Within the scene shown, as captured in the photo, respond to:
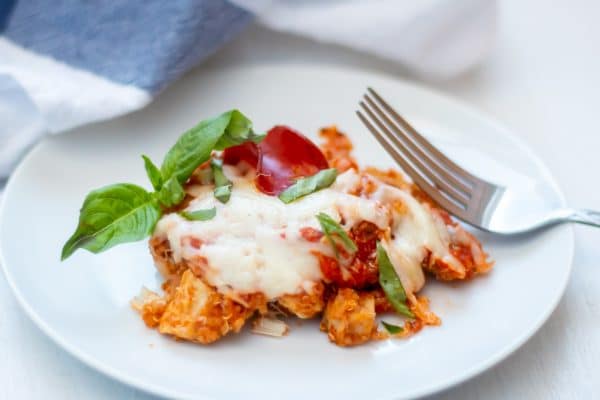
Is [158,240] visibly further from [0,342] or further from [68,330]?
[0,342]

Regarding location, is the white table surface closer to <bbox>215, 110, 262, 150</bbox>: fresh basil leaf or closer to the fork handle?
the fork handle

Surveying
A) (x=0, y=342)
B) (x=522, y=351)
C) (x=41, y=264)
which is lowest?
(x=0, y=342)

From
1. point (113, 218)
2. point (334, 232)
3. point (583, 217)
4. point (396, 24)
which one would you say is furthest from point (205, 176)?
point (396, 24)

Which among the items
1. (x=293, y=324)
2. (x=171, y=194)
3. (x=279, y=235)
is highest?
(x=279, y=235)

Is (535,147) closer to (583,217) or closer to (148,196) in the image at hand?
(583,217)

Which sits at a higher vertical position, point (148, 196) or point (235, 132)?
point (235, 132)

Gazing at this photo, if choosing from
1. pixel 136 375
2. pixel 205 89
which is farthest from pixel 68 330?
pixel 205 89

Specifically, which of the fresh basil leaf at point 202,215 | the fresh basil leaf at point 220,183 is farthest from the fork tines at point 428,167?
the fresh basil leaf at point 202,215
